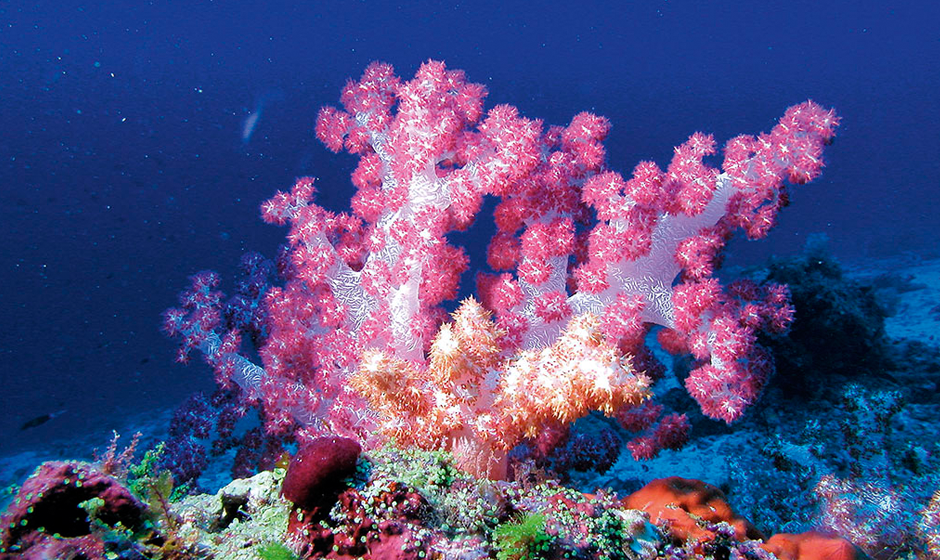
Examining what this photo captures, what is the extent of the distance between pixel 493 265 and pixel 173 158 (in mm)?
24346

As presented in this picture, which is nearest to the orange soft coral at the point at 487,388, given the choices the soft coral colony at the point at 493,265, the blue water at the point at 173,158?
the soft coral colony at the point at 493,265

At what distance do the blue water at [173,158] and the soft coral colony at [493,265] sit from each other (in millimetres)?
14553

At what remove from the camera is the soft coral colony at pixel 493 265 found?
14.3 ft

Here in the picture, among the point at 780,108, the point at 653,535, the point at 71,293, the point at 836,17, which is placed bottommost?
the point at 653,535

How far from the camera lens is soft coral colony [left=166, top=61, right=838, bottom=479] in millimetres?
4352

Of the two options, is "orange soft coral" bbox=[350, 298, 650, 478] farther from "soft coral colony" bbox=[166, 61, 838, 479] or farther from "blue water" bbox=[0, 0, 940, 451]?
"blue water" bbox=[0, 0, 940, 451]

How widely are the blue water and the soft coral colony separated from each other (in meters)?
14.6

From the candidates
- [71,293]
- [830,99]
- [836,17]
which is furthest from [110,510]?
[836,17]

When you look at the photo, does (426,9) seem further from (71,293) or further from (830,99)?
(830,99)

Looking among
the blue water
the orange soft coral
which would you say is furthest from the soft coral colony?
the blue water

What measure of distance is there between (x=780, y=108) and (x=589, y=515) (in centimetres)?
5968

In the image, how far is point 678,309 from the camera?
4598 millimetres

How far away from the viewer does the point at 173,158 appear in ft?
76.3

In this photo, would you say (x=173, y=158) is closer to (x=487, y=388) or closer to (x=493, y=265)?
(x=493, y=265)
